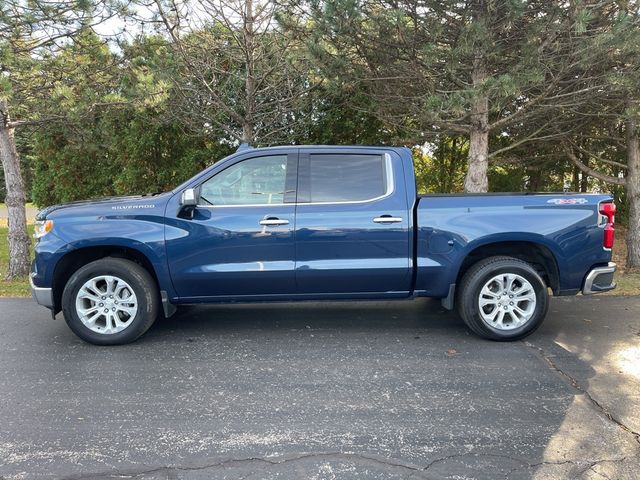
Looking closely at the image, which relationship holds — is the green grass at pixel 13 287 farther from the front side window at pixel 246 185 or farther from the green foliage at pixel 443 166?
the green foliage at pixel 443 166

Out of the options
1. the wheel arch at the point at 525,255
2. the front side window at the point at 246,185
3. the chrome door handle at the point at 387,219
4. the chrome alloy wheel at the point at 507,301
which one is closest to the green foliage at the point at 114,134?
the front side window at the point at 246,185

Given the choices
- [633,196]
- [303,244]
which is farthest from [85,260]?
[633,196]

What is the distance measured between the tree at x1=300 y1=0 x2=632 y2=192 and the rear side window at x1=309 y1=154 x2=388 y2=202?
1876 mm

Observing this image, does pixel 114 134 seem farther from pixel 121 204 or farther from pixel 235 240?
pixel 235 240

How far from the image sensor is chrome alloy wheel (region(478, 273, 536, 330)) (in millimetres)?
4953

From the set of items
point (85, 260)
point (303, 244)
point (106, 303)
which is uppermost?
point (303, 244)

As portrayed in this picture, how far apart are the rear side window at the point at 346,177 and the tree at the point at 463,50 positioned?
73.9 inches

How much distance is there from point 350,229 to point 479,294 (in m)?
1.40

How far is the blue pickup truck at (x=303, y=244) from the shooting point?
190 inches

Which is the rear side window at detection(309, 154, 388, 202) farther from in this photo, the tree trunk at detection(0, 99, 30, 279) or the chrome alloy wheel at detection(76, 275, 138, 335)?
the tree trunk at detection(0, 99, 30, 279)

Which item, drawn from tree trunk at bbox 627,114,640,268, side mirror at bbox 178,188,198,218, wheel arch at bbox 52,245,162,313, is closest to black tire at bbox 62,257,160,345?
wheel arch at bbox 52,245,162,313

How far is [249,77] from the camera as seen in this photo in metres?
7.89

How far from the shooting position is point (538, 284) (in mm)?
4945

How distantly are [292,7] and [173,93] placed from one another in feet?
8.36
